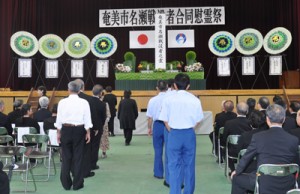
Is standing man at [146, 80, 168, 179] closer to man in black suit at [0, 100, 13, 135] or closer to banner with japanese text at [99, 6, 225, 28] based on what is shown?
man in black suit at [0, 100, 13, 135]

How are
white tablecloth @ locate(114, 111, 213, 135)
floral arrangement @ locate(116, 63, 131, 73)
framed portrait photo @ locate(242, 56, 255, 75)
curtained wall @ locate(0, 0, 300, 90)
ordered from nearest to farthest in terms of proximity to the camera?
white tablecloth @ locate(114, 111, 213, 135) < floral arrangement @ locate(116, 63, 131, 73) < framed portrait photo @ locate(242, 56, 255, 75) < curtained wall @ locate(0, 0, 300, 90)

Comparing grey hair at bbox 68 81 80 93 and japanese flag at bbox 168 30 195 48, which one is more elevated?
japanese flag at bbox 168 30 195 48

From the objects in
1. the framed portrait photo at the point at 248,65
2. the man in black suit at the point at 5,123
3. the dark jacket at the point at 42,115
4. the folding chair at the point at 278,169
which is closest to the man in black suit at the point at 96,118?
the dark jacket at the point at 42,115

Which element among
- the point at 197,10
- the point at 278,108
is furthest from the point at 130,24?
the point at 278,108

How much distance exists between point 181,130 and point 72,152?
1.79m

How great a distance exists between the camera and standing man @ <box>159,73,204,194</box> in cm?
478

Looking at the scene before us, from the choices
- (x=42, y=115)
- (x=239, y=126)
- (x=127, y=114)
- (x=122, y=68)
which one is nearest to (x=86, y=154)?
(x=42, y=115)

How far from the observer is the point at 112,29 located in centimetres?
1697

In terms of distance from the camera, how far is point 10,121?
7465mm

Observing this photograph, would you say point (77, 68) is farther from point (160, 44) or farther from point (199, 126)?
point (199, 126)

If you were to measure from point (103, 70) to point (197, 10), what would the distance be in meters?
4.32

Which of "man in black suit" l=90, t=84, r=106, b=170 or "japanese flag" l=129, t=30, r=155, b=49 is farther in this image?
"japanese flag" l=129, t=30, r=155, b=49

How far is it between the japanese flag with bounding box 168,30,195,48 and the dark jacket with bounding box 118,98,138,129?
18.8 feet

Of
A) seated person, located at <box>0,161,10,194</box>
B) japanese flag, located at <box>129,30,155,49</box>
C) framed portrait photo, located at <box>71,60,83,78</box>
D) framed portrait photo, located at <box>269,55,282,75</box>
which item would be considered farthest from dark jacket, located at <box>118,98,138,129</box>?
seated person, located at <box>0,161,10,194</box>
